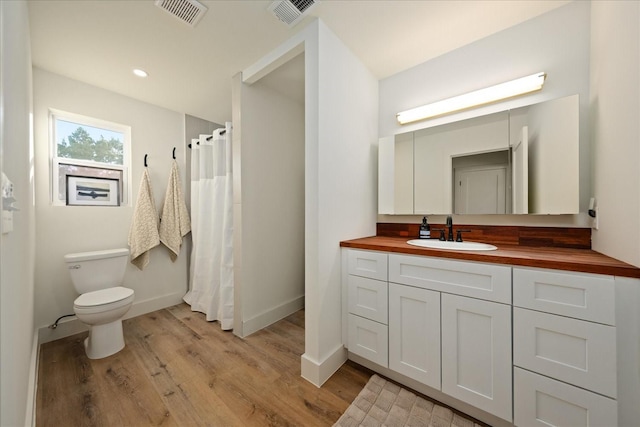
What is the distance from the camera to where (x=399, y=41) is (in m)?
1.70

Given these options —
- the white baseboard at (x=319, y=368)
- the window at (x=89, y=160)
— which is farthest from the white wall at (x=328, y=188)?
the window at (x=89, y=160)

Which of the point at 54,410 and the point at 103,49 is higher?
the point at 103,49

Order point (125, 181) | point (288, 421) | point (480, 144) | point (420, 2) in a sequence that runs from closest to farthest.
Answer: point (288, 421) → point (420, 2) → point (480, 144) → point (125, 181)

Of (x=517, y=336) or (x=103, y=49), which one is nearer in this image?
(x=517, y=336)

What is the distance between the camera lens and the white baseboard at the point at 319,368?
1.49 metres

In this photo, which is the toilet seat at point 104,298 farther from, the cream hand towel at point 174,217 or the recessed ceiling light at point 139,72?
the recessed ceiling light at point 139,72

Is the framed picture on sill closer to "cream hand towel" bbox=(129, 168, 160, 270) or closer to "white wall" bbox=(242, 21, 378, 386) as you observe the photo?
"cream hand towel" bbox=(129, 168, 160, 270)

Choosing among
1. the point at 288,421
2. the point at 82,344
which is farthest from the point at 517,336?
the point at 82,344

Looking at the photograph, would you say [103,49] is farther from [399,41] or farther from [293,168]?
[399,41]

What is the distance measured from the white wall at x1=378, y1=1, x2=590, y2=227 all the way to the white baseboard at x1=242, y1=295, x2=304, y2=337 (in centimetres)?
148

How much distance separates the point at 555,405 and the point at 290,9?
2.46 meters

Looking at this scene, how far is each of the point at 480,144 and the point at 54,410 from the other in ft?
10.3

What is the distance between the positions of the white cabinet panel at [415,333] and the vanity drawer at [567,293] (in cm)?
38

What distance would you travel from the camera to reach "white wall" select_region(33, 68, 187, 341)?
1.97m
